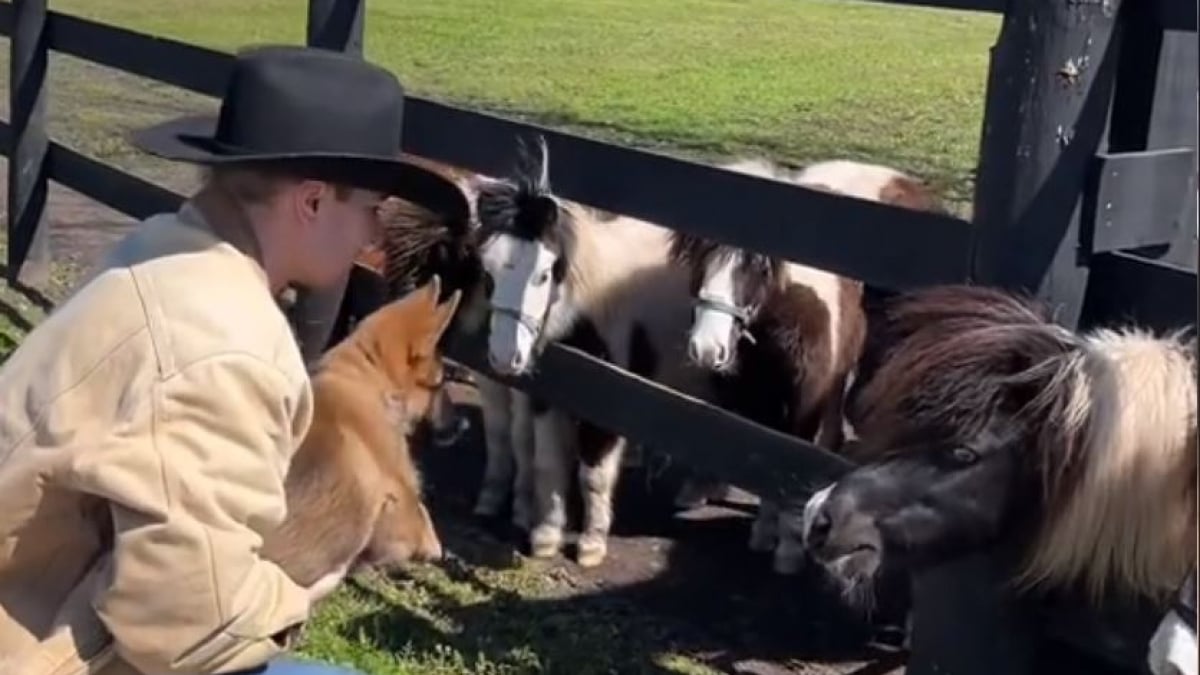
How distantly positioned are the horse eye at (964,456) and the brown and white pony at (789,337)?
2.43 m

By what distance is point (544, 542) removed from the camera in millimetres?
6863

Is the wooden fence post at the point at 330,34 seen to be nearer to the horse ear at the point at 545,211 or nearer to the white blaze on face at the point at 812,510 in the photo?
the horse ear at the point at 545,211

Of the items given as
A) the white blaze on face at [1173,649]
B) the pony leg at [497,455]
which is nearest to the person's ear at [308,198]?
the white blaze on face at [1173,649]

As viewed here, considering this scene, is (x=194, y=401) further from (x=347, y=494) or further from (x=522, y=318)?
(x=522, y=318)

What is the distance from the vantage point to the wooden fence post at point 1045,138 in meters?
3.83

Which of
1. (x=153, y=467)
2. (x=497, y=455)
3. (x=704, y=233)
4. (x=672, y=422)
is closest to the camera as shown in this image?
(x=153, y=467)

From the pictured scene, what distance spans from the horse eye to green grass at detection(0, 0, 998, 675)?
6.64 feet

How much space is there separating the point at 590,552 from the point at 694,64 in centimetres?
1639

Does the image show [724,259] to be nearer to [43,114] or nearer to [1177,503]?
[1177,503]

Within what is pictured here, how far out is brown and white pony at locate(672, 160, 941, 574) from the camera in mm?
6383

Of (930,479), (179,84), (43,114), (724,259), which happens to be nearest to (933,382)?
(930,479)

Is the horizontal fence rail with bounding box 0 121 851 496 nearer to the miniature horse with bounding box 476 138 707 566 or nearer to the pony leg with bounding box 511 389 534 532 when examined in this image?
the miniature horse with bounding box 476 138 707 566

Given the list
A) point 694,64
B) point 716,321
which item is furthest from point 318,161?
point 694,64

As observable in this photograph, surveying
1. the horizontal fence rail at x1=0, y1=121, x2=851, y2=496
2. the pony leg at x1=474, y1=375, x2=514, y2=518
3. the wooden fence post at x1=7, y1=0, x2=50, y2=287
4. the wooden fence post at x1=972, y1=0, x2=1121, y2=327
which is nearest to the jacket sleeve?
the wooden fence post at x1=972, y1=0, x2=1121, y2=327
